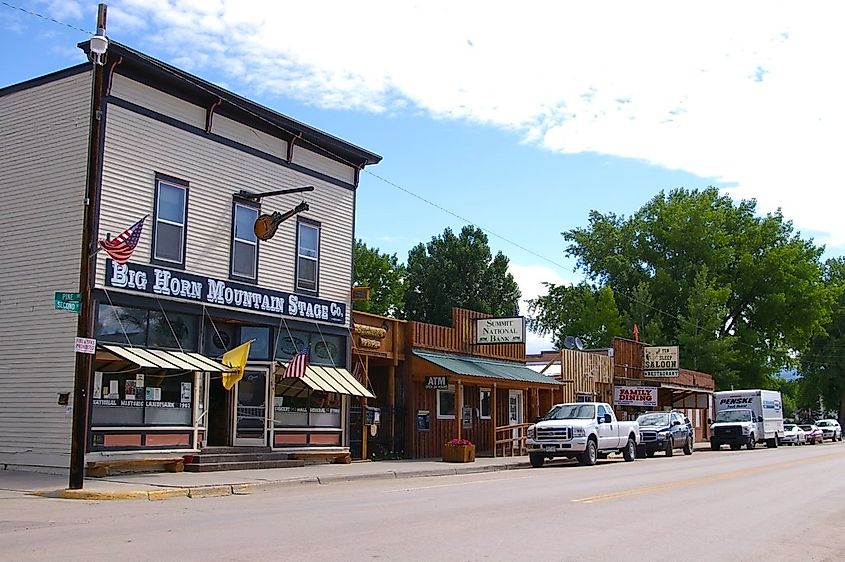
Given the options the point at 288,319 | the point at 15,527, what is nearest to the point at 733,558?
the point at 15,527

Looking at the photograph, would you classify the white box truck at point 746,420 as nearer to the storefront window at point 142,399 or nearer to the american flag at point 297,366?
the american flag at point 297,366

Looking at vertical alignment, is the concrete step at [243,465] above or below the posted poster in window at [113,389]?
below

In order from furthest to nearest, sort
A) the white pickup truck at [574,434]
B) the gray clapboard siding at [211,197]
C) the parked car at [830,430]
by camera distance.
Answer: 1. the parked car at [830,430]
2. the white pickup truck at [574,434]
3. the gray clapboard siding at [211,197]

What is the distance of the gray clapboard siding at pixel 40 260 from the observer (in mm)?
19453

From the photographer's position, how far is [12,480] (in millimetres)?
18031

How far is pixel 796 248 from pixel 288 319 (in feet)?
178

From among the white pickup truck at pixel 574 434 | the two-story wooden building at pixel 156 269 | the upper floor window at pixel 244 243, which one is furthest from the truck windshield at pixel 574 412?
the upper floor window at pixel 244 243

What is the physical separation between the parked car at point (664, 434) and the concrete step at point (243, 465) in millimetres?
15824

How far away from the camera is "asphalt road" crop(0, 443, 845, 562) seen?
10.1m

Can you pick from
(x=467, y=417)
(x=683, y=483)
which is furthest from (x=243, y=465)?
(x=467, y=417)

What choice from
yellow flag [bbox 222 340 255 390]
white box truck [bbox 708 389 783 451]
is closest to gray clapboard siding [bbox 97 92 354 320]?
yellow flag [bbox 222 340 255 390]

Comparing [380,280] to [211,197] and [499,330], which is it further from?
[211,197]

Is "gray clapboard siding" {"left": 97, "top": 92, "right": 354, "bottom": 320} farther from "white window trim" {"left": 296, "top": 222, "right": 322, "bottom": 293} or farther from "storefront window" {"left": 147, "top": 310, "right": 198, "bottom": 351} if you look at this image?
"storefront window" {"left": 147, "top": 310, "right": 198, "bottom": 351}

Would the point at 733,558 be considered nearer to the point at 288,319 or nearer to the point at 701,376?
the point at 288,319
